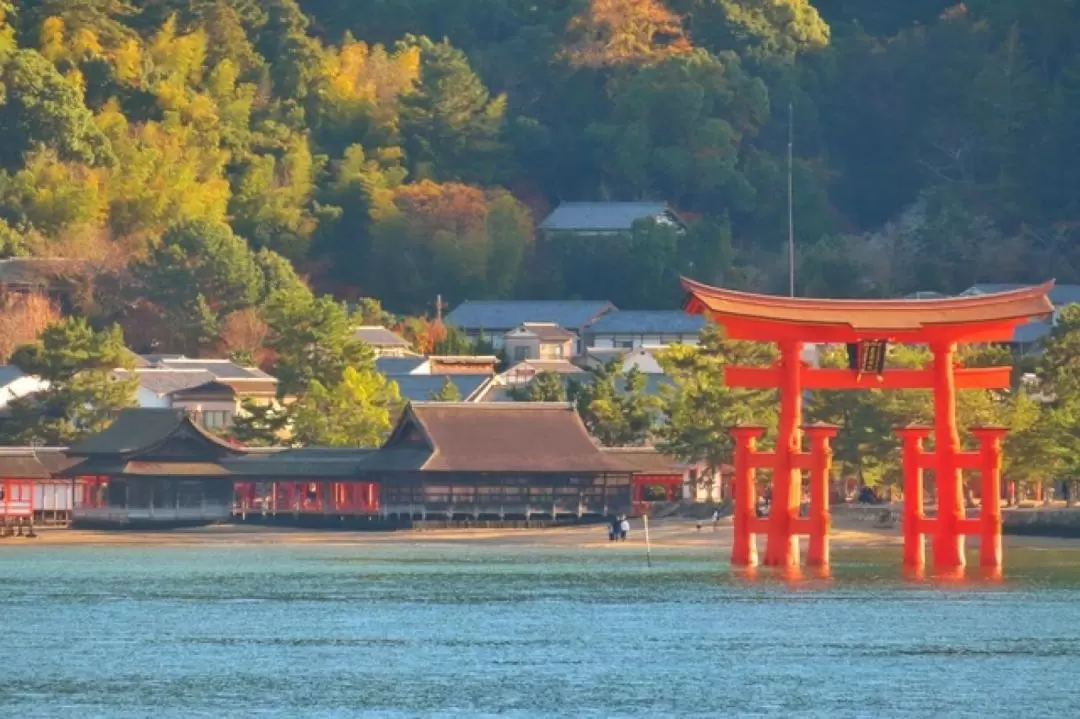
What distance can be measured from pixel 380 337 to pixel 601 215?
15641 mm

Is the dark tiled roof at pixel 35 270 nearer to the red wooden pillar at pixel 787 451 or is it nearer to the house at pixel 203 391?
the house at pixel 203 391

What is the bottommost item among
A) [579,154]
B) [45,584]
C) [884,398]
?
[45,584]

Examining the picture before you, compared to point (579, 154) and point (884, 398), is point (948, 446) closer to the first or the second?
point (884, 398)

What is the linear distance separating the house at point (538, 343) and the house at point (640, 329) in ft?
7.86

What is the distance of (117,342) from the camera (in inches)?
3489

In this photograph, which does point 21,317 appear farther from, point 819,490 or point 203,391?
point 819,490

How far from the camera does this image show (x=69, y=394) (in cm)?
8669

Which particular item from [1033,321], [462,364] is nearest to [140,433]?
[462,364]

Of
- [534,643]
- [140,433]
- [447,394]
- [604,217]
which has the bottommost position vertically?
[534,643]

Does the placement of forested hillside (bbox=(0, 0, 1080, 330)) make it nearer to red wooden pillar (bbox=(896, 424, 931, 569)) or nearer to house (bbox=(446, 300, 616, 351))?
house (bbox=(446, 300, 616, 351))

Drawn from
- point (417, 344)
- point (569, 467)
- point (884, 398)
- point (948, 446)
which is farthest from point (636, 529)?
point (417, 344)

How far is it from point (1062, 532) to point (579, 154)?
5397 centimetres

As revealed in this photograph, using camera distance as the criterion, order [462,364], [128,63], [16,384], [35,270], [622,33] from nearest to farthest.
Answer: [16,384] → [35,270] → [462,364] → [128,63] → [622,33]

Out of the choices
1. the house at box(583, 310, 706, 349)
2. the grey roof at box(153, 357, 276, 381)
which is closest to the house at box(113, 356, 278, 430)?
the grey roof at box(153, 357, 276, 381)
